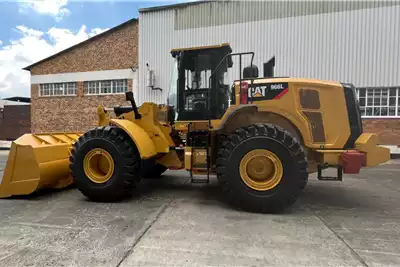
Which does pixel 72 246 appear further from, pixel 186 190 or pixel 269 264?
pixel 186 190

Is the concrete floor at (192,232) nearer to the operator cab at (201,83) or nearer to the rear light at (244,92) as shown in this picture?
the operator cab at (201,83)

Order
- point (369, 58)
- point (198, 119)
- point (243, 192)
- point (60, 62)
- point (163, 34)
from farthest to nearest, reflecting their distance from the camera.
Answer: point (60, 62) → point (163, 34) → point (369, 58) → point (198, 119) → point (243, 192)

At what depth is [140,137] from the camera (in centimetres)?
449

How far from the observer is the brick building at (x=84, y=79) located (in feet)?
56.7

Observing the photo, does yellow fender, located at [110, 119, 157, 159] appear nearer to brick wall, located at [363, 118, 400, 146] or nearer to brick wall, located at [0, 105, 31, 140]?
brick wall, located at [363, 118, 400, 146]

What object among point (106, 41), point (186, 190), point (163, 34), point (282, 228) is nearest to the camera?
point (282, 228)

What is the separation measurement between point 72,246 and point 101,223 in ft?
2.22

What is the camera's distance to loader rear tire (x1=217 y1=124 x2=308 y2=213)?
3.82m

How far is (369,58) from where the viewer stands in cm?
1341

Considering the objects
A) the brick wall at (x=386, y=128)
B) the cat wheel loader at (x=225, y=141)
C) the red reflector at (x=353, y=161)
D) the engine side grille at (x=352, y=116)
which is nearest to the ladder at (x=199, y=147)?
the cat wheel loader at (x=225, y=141)

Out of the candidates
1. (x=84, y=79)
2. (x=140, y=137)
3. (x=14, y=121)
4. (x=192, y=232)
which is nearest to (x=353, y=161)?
(x=192, y=232)

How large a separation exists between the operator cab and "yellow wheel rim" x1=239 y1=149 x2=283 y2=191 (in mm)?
1077

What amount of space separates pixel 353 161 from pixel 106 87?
1690cm

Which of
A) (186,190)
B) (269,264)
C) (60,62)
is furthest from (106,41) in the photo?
(269,264)
